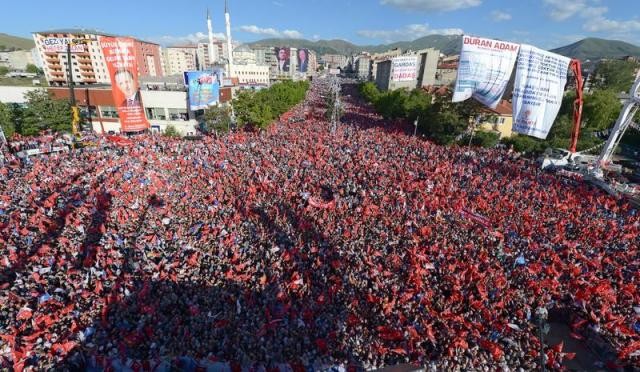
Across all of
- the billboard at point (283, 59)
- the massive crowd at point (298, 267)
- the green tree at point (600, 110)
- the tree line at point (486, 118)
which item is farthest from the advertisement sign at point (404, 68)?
the billboard at point (283, 59)

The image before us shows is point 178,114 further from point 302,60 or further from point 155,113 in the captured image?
point 302,60

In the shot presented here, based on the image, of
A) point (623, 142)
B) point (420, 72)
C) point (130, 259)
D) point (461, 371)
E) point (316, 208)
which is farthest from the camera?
point (420, 72)

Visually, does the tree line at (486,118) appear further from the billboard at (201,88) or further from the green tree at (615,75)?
the green tree at (615,75)

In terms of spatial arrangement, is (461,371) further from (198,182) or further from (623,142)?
(623,142)

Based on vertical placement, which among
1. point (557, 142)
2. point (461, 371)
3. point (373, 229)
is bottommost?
point (461, 371)

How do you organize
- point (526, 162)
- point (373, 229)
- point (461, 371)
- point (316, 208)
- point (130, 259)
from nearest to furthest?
point (461, 371) < point (130, 259) < point (373, 229) < point (316, 208) < point (526, 162)

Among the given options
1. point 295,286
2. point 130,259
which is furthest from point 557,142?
point 130,259

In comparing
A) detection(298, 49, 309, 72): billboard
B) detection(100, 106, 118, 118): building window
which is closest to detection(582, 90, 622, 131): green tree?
detection(100, 106, 118, 118): building window

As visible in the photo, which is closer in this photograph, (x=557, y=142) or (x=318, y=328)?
(x=318, y=328)
